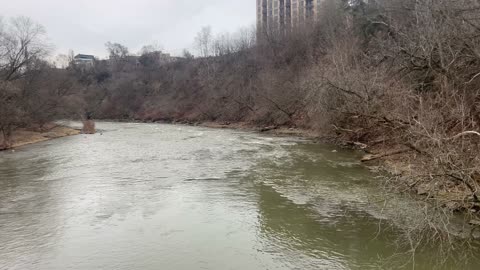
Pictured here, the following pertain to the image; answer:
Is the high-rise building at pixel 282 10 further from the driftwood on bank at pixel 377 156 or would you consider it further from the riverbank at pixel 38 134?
the driftwood on bank at pixel 377 156

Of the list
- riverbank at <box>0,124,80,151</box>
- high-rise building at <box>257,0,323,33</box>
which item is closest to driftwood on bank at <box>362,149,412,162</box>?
riverbank at <box>0,124,80,151</box>

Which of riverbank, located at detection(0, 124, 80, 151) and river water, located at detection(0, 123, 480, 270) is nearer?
river water, located at detection(0, 123, 480, 270)

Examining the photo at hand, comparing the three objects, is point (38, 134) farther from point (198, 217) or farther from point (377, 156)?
point (198, 217)

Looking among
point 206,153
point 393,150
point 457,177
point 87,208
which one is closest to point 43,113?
point 206,153

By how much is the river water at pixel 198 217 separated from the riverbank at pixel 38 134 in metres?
15.6

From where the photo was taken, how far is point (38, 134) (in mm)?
42656

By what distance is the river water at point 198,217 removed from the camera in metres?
9.70

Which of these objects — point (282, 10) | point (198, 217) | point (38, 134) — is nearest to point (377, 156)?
point (198, 217)

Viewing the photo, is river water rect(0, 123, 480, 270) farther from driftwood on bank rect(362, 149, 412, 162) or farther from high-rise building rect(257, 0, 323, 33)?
high-rise building rect(257, 0, 323, 33)

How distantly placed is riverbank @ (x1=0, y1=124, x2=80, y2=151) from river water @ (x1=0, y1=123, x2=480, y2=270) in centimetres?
1556

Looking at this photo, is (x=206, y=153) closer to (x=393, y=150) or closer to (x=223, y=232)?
(x=393, y=150)

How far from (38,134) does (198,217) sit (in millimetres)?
35965

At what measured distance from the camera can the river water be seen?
Result: 970 centimetres

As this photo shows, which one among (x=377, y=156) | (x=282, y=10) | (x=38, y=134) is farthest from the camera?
(x=282, y=10)
